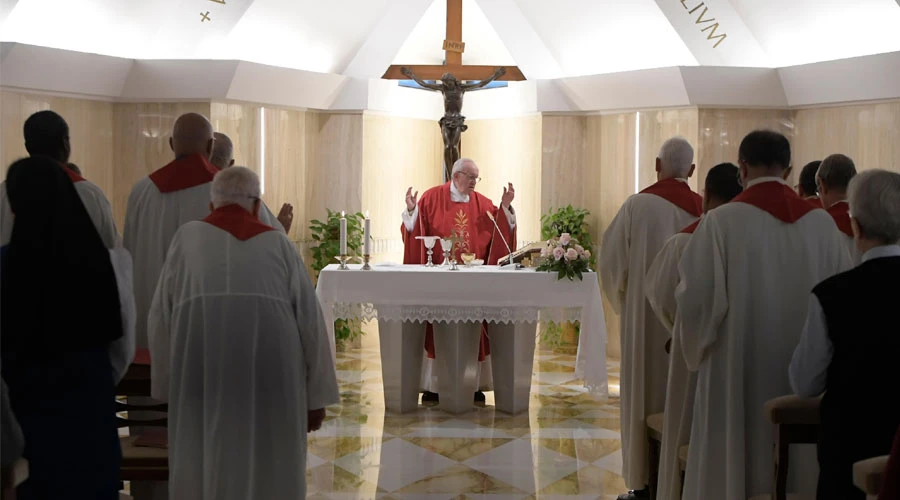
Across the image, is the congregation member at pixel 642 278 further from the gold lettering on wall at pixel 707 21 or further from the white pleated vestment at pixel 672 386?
the gold lettering on wall at pixel 707 21

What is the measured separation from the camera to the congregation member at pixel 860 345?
9.82 feet

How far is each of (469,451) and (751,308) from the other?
9.84ft

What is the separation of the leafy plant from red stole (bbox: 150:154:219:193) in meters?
5.96

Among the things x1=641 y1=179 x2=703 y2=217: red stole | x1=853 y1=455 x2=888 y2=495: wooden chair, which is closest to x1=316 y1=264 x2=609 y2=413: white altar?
x1=641 y1=179 x2=703 y2=217: red stole

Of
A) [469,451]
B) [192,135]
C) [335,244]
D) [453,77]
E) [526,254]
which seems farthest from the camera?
[335,244]

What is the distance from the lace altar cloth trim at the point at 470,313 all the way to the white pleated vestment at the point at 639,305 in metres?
1.44

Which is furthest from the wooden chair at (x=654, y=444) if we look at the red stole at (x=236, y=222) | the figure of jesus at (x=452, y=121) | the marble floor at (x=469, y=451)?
the figure of jesus at (x=452, y=121)

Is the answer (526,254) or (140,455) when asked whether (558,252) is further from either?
(140,455)

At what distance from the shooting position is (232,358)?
12.7 ft

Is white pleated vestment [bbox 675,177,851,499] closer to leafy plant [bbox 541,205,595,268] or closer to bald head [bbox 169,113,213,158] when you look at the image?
bald head [bbox 169,113,213,158]

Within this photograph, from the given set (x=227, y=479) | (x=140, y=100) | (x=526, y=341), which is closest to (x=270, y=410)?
(x=227, y=479)

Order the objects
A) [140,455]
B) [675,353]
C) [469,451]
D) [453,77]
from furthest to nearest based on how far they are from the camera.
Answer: [453,77] → [469,451] → [675,353] → [140,455]

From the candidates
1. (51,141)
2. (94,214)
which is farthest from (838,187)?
(51,141)

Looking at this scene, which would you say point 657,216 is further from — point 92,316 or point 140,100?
point 140,100
